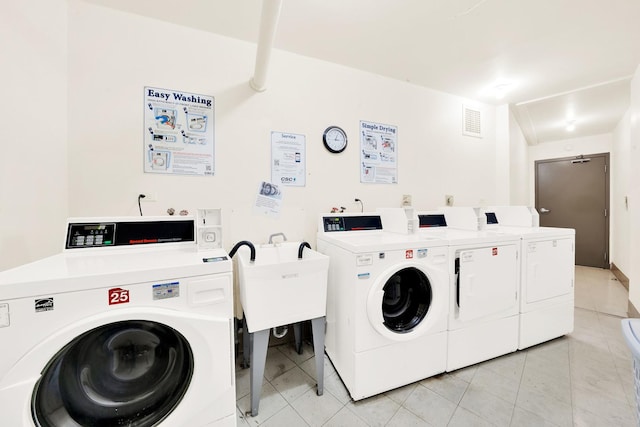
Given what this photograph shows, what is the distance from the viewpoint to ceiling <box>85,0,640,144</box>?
62.2 inches

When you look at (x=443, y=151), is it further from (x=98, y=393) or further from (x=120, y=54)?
(x=98, y=393)

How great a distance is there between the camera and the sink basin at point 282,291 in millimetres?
1286

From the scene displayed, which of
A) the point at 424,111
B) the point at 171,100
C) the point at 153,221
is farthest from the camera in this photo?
the point at 424,111

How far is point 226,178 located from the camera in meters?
1.86

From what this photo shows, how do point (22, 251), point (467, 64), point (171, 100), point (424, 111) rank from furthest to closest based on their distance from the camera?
1. point (424, 111)
2. point (467, 64)
3. point (171, 100)
4. point (22, 251)

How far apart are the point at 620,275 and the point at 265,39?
5727 mm

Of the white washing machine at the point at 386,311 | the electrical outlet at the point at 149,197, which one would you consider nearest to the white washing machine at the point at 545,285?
the white washing machine at the point at 386,311

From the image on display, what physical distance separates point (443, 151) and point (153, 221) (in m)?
2.80

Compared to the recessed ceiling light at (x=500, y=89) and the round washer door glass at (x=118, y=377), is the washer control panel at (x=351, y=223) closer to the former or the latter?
the round washer door glass at (x=118, y=377)

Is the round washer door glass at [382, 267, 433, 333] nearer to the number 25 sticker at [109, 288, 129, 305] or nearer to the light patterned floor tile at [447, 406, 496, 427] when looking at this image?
the light patterned floor tile at [447, 406, 496, 427]

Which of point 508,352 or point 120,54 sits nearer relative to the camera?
point 120,54

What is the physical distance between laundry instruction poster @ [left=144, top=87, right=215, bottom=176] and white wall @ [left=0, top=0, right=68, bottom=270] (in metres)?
0.44

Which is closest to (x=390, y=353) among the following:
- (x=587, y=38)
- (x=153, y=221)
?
(x=153, y=221)

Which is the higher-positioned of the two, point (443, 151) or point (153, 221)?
point (443, 151)
